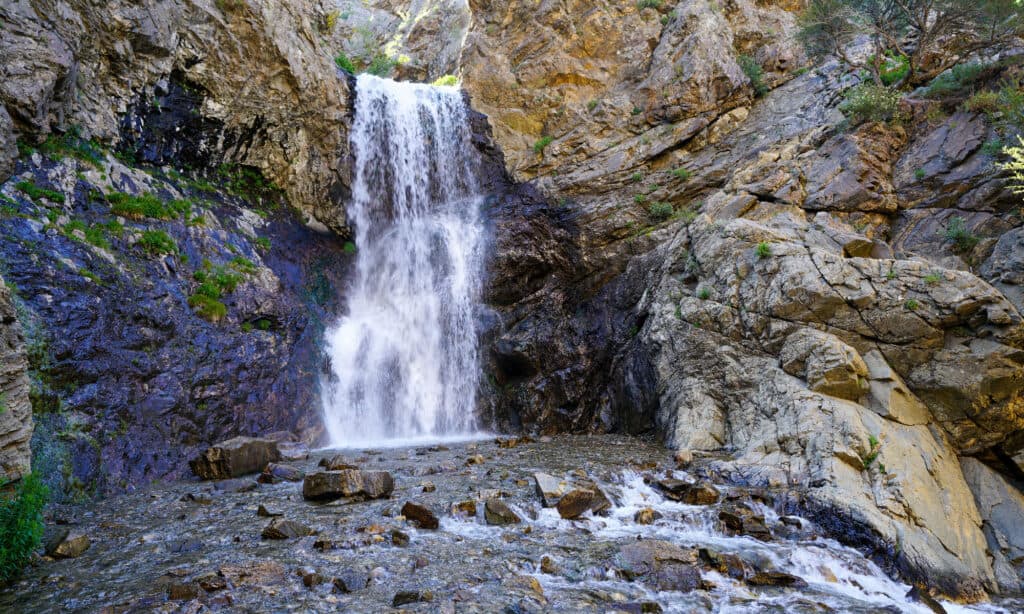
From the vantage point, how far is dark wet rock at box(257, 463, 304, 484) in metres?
9.91

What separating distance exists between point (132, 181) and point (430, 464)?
40.8 feet

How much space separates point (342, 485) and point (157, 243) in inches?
397

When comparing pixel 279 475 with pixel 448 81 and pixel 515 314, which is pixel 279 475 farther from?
pixel 448 81

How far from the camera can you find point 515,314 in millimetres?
20000

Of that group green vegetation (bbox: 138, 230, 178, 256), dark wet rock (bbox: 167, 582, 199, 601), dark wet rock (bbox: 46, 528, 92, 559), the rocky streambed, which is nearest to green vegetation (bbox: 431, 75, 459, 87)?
green vegetation (bbox: 138, 230, 178, 256)

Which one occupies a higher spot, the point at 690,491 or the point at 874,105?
the point at 874,105

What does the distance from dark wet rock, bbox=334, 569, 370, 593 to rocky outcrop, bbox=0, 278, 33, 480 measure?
390 centimetres

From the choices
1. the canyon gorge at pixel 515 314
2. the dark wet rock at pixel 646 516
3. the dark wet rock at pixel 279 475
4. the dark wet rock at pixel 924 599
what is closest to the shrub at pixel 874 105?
the canyon gorge at pixel 515 314

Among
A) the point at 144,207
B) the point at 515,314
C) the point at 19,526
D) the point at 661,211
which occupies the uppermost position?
the point at 661,211

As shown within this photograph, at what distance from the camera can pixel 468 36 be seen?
2786 cm

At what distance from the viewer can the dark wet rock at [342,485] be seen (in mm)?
8375

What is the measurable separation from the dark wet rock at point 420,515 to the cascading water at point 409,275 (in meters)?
9.38

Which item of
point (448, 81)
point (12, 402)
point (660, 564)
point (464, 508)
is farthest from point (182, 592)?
point (448, 81)

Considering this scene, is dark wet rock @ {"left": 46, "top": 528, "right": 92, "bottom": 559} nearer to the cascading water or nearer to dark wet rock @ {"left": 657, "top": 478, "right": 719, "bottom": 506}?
dark wet rock @ {"left": 657, "top": 478, "right": 719, "bottom": 506}
